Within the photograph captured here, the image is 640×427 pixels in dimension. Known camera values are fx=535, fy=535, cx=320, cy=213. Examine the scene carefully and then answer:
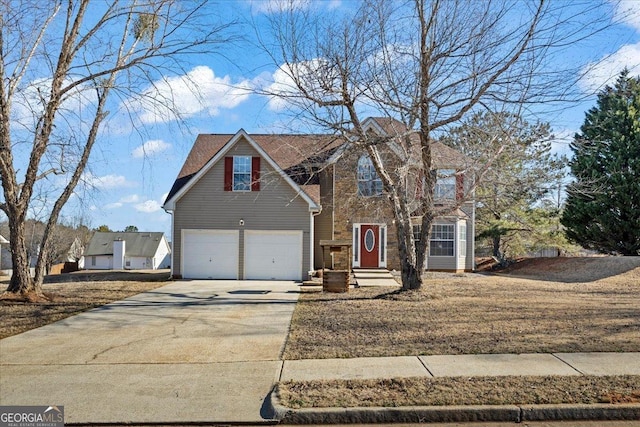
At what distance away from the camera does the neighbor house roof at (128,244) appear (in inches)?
2434

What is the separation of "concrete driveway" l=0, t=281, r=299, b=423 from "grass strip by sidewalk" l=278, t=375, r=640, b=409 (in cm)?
61

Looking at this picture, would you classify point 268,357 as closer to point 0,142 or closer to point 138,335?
point 138,335

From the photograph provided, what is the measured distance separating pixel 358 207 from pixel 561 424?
54.0 ft

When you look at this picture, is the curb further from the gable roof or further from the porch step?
the porch step

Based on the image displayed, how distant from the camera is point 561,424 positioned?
212 inches

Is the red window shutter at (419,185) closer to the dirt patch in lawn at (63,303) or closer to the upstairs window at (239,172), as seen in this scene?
the upstairs window at (239,172)

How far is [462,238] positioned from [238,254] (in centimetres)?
1010

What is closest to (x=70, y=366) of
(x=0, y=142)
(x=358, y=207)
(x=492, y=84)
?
(x=0, y=142)

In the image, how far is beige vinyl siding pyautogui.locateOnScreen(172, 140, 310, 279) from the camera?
20.4 m

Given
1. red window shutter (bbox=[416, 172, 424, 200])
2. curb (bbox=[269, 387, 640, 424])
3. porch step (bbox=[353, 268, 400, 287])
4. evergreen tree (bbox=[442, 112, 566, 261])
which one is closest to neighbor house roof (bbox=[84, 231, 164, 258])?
porch step (bbox=[353, 268, 400, 287])

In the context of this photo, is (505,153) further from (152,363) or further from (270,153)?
(270,153)

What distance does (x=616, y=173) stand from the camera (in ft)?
75.0

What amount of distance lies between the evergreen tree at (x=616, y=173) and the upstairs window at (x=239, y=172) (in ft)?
46.4

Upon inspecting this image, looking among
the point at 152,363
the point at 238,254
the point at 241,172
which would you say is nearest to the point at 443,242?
the point at 238,254
